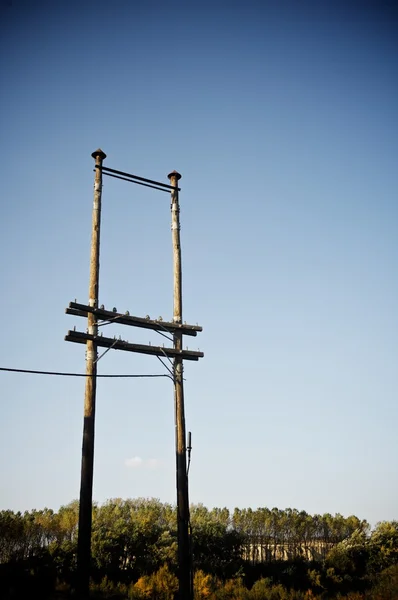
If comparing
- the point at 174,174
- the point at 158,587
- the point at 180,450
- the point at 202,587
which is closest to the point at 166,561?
the point at 202,587

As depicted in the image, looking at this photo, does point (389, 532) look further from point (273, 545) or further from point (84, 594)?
point (84, 594)

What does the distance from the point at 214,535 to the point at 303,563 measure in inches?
249

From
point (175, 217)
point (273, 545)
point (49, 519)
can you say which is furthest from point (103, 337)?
point (273, 545)

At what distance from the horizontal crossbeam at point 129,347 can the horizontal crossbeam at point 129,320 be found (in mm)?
523

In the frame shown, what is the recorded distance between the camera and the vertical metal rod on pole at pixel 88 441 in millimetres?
10492

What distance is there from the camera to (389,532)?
133 feet

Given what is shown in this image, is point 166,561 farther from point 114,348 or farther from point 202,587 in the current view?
point 114,348

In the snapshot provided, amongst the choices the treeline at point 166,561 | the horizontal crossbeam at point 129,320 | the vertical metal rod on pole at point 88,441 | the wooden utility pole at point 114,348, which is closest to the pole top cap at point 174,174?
the wooden utility pole at point 114,348

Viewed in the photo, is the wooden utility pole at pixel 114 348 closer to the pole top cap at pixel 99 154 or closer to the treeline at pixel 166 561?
the pole top cap at pixel 99 154

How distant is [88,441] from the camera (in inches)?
446

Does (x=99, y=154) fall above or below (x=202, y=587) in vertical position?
above

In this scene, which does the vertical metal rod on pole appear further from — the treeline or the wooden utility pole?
the treeline

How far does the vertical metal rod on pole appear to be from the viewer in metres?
10.5

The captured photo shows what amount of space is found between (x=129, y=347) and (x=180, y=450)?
111 inches
